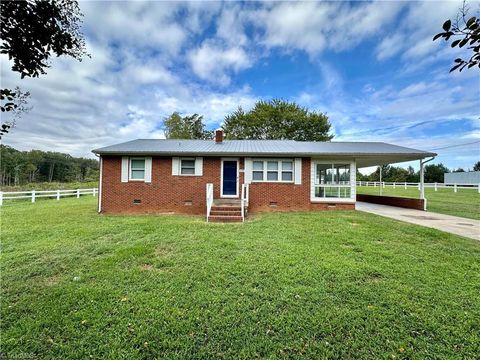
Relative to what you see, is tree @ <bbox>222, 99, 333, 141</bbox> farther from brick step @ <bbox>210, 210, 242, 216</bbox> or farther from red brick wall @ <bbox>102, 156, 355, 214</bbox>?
brick step @ <bbox>210, 210, 242, 216</bbox>

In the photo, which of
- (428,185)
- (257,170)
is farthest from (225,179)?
(428,185)

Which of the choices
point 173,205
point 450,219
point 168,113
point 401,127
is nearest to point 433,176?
point 401,127

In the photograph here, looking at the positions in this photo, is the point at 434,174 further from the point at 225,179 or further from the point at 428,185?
the point at 225,179

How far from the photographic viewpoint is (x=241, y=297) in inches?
132

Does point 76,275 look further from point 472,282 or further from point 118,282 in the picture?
point 472,282

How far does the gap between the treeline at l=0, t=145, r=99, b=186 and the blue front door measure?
5611 cm

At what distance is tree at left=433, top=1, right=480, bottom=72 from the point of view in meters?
1.46

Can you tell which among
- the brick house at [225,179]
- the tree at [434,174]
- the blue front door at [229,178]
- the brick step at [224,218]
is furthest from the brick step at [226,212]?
the tree at [434,174]

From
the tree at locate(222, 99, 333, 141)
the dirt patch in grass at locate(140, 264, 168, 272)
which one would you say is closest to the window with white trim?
the dirt patch in grass at locate(140, 264, 168, 272)

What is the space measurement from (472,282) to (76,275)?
22.5 ft

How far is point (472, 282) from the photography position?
3.79 metres

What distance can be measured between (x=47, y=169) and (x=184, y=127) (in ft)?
186

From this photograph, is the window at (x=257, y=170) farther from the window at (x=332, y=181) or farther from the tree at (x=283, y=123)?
the tree at (x=283, y=123)

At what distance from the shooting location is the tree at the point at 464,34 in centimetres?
146
